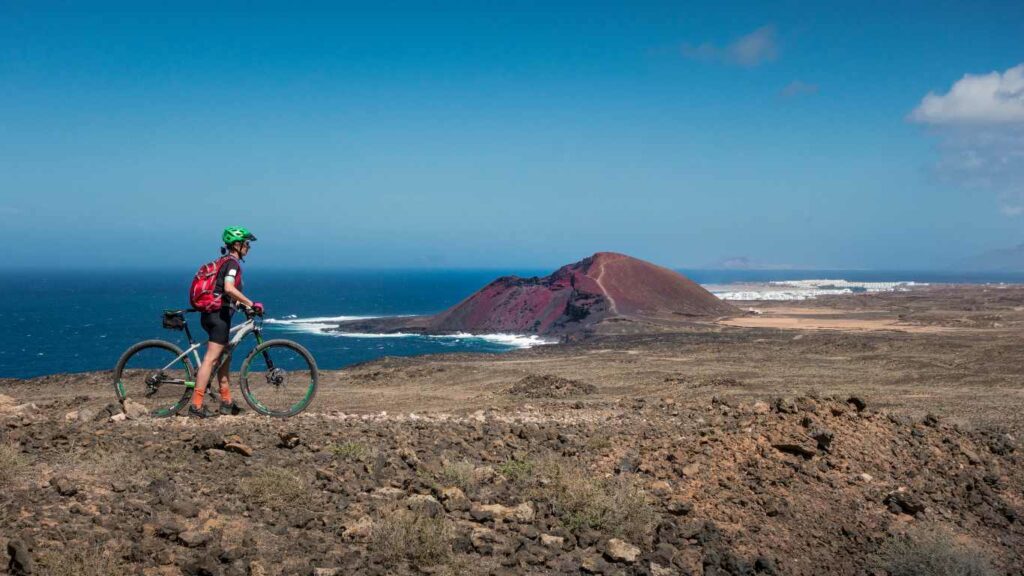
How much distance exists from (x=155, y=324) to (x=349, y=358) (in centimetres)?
2373

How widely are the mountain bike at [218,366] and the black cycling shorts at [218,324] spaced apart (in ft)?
0.33

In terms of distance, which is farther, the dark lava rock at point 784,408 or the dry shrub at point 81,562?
the dark lava rock at point 784,408

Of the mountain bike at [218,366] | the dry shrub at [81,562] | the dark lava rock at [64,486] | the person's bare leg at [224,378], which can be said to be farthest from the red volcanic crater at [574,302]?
A: the dry shrub at [81,562]

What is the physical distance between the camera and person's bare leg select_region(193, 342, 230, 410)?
7.11 metres

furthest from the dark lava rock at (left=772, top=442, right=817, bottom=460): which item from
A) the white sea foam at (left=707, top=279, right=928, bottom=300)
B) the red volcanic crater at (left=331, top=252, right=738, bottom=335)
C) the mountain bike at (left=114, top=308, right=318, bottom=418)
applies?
the white sea foam at (left=707, top=279, right=928, bottom=300)

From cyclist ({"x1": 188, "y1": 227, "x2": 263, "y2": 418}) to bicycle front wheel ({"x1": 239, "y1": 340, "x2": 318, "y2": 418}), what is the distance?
0.31 meters

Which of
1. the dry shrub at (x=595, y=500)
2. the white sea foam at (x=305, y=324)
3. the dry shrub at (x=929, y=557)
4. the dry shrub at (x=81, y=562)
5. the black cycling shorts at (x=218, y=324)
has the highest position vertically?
the black cycling shorts at (x=218, y=324)

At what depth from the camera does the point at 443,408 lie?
11.6 m

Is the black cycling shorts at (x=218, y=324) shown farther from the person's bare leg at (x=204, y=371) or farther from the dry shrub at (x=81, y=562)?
the dry shrub at (x=81, y=562)

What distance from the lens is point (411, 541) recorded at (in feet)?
14.8

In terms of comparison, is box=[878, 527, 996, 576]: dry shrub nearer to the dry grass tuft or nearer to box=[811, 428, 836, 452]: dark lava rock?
box=[811, 428, 836, 452]: dark lava rock

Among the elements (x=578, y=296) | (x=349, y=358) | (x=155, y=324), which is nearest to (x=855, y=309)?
(x=578, y=296)

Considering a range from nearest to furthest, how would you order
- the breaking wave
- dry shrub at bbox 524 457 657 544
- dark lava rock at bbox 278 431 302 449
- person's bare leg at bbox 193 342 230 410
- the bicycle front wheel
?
dry shrub at bbox 524 457 657 544 < dark lava rock at bbox 278 431 302 449 < person's bare leg at bbox 193 342 230 410 < the bicycle front wheel < the breaking wave

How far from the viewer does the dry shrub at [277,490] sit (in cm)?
488
